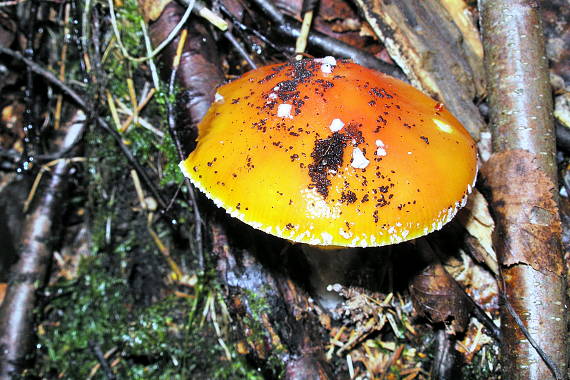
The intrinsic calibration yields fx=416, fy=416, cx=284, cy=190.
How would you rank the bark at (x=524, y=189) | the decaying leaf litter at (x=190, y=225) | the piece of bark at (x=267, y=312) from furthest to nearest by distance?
1. the decaying leaf litter at (x=190, y=225)
2. the piece of bark at (x=267, y=312)
3. the bark at (x=524, y=189)

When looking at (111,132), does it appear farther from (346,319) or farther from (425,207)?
(425,207)

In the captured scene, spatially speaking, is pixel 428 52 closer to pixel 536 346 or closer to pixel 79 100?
pixel 536 346

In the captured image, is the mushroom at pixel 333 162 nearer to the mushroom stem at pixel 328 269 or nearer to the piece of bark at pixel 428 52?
the piece of bark at pixel 428 52

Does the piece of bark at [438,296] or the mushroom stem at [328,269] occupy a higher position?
the mushroom stem at [328,269]

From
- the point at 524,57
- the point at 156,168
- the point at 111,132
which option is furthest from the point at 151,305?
the point at 524,57

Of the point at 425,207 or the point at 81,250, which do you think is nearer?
the point at 425,207

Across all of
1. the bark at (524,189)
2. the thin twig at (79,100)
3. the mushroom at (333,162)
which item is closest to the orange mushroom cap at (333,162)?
the mushroom at (333,162)

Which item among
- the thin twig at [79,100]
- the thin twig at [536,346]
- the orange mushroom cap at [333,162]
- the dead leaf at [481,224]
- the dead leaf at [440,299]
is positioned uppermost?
the thin twig at [79,100]
